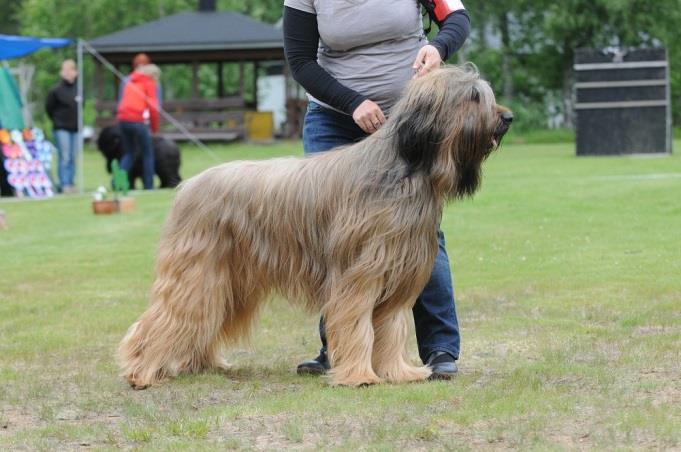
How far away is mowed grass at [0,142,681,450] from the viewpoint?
14.9ft

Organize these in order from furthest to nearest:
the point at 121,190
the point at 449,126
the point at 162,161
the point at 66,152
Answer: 1. the point at 66,152
2. the point at 162,161
3. the point at 121,190
4. the point at 449,126

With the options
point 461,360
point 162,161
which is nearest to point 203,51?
point 162,161

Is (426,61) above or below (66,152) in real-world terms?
above

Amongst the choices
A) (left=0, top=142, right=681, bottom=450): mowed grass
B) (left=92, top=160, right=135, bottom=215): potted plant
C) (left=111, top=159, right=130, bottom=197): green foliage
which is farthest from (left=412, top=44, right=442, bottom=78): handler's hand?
(left=92, top=160, right=135, bottom=215): potted plant

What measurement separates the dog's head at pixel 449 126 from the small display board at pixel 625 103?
1665 centimetres

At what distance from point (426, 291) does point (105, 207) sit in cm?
1010

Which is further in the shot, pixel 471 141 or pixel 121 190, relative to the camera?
pixel 121 190

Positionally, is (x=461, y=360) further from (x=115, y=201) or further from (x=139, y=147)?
(x=139, y=147)

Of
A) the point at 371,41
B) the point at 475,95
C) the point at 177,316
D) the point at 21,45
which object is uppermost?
the point at 21,45

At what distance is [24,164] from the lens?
19109 mm

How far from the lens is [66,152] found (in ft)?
66.1

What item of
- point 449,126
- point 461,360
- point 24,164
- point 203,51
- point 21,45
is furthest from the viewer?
point 203,51

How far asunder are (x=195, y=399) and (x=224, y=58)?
3197 cm

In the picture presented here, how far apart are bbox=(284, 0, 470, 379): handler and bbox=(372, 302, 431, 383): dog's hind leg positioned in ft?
0.53
